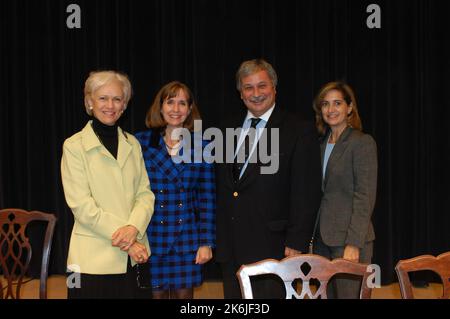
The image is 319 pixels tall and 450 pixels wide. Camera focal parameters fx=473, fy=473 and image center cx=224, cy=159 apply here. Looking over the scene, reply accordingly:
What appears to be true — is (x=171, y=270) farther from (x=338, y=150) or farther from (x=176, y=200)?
(x=338, y=150)

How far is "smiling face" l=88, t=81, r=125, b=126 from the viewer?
2.23m

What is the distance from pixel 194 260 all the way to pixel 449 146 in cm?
293

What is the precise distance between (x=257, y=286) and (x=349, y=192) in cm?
70

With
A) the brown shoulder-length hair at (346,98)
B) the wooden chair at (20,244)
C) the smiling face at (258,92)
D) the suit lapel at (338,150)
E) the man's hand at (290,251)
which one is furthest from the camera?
the brown shoulder-length hair at (346,98)

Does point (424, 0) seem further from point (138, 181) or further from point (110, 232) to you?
point (110, 232)

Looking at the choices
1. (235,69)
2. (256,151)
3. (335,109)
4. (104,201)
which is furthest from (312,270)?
(235,69)

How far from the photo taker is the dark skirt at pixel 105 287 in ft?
6.96

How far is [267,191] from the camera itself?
2.39 m

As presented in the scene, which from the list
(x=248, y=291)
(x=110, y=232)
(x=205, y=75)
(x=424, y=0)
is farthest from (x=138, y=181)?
(x=424, y=0)

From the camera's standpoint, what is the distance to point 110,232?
2.13 meters

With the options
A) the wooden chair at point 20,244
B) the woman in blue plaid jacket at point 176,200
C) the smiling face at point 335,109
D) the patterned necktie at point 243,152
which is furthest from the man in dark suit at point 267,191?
the wooden chair at point 20,244

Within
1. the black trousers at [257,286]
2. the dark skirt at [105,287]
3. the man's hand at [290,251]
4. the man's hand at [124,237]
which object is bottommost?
the black trousers at [257,286]

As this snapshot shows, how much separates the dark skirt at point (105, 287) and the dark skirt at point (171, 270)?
10.1 inches

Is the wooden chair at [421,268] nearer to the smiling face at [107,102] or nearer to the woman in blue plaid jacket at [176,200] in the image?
the woman in blue plaid jacket at [176,200]
